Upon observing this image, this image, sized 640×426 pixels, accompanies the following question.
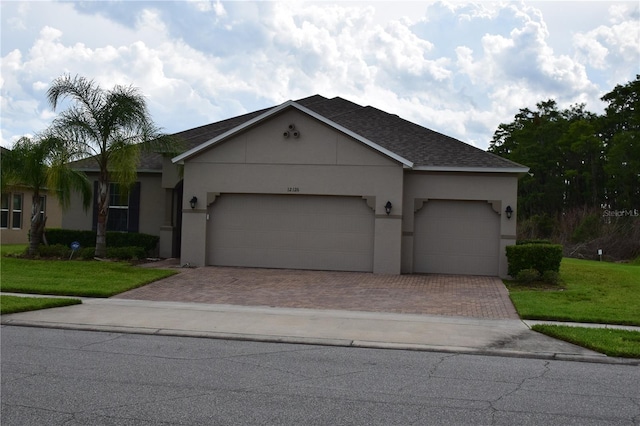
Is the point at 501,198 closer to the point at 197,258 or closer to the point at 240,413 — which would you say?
the point at 197,258

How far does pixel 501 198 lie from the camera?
Result: 19562 mm

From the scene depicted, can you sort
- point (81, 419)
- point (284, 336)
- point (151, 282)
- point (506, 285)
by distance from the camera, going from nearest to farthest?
point (81, 419), point (284, 336), point (151, 282), point (506, 285)

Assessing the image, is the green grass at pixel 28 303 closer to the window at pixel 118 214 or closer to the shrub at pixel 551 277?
the window at pixel 118 214

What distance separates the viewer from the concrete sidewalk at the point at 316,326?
9.53 m

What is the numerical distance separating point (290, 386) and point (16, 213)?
29.8 m

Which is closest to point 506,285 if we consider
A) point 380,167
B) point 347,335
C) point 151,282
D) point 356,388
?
point 380,167

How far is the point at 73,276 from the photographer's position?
1644 centimetres

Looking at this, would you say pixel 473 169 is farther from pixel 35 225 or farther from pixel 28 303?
pixel 35 225

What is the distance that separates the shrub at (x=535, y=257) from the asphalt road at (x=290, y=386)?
9.12 metres

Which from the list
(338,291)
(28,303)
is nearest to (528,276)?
(338,291)

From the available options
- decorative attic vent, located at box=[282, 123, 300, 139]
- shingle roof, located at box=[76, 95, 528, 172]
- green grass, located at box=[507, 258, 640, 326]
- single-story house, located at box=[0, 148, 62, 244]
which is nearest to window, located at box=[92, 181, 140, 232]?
shingle roof, located at box=[76, 95, 528, 172]

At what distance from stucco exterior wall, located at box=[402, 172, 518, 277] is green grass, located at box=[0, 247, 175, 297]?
7.47 m

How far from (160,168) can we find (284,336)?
Result: 14.1 m

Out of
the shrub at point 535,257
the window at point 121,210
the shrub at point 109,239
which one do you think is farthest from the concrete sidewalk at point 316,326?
the window at point 121,210
